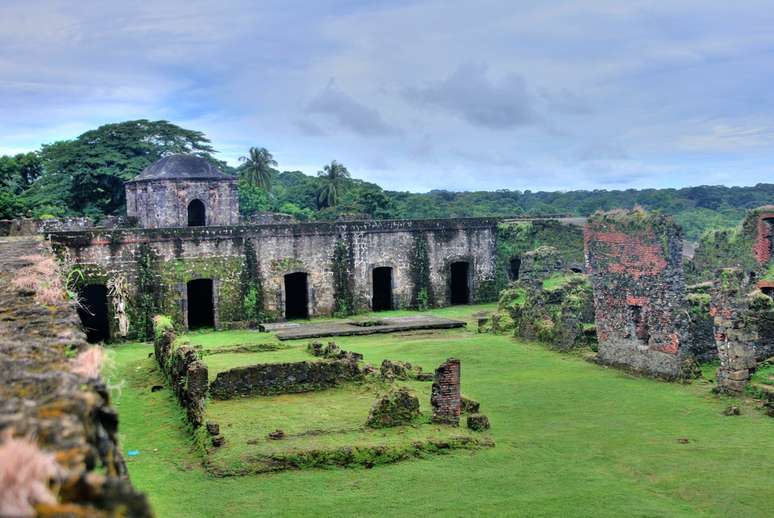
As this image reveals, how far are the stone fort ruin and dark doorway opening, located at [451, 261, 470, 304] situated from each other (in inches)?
1.6

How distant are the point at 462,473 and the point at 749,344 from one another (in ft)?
22.9

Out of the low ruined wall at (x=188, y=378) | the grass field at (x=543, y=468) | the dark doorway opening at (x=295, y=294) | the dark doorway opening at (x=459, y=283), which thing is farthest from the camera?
the dark doorway opening at (x=459, y=283)

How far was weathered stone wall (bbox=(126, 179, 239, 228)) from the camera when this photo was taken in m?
32.0

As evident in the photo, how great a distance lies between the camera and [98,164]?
43812 mm

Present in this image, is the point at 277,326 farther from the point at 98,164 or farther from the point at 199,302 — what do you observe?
the point at 98,164

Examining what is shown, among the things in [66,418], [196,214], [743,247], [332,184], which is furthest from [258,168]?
[66,418]

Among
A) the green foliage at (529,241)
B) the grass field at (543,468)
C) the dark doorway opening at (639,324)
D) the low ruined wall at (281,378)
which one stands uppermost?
the green foliage at (529,241)

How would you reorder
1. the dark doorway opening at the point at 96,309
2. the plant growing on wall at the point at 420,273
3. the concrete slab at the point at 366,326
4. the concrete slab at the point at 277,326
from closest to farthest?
the concrete slab at the point at 366,326 < the concrete slab at the point at 277,326 < the dark doorway opening at the point at 96,309 < the plant growing on wall at the point at 420,273

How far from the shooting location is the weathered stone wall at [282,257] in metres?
23.9

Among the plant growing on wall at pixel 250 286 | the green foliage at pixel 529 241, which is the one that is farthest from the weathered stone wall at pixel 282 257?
the green foliage at pixel 529 241

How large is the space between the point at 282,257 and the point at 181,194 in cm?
764

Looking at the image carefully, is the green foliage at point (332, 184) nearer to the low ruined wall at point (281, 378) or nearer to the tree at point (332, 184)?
the tree at point (332, 184)

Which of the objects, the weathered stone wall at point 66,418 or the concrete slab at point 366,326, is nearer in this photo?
the weathered stone wall at point 66,418

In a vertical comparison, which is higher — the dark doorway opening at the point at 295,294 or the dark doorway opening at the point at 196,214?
the dark doorway opening at the point at 196,214
